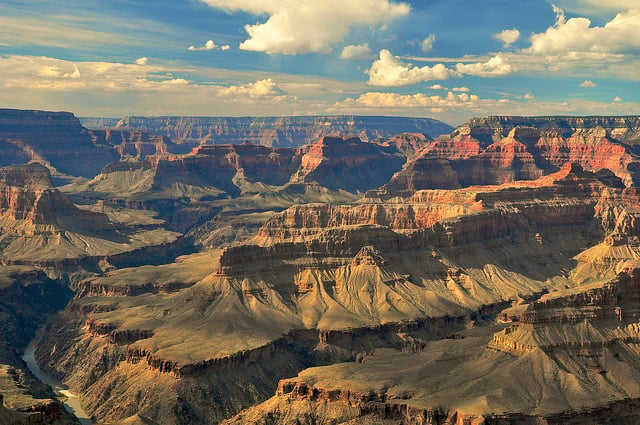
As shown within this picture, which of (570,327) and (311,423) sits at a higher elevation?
(570,327)

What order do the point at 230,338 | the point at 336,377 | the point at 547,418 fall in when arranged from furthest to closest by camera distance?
1. the point at 230,338
2. the point at 336,377
3. the point at 547,418

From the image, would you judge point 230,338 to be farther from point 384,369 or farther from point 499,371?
point 499,371

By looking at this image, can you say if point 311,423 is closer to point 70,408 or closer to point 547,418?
point 547,418

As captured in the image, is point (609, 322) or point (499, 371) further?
point (609, 322)

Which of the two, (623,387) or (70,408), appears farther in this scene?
(70,408)

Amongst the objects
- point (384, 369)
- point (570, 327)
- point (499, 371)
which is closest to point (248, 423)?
point (384, 369)

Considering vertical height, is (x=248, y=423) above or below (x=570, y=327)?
below

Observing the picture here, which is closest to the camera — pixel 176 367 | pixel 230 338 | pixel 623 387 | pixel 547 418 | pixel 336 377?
pixel 547 418

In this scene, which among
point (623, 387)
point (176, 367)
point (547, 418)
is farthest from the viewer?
point (176, 367)

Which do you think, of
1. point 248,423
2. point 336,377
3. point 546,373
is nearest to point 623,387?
point 546,373
